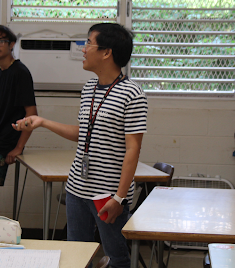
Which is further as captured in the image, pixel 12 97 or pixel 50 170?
pixel 12 97

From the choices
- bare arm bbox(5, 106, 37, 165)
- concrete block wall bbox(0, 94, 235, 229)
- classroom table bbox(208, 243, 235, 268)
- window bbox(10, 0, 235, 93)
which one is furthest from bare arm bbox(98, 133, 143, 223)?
window bbox(10, 0, 235, 93)

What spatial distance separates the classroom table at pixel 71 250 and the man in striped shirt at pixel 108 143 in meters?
0.27

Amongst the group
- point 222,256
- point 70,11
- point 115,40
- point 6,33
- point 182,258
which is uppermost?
point 70,11

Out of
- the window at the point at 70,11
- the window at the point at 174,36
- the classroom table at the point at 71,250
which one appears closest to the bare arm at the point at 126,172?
the classroom table at the point at 71,250

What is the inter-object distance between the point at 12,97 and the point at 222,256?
6.64 feet

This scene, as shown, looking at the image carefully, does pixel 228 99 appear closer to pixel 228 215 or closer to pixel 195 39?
pixel 195 39

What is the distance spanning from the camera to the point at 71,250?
41.6 inches

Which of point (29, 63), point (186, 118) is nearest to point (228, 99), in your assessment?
point (186, 118)

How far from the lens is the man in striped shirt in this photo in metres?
1.39

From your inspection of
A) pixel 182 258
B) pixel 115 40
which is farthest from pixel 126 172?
pixel 182 258

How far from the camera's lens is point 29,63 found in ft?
10.8

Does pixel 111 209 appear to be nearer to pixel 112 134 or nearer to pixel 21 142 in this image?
pixel 112 134

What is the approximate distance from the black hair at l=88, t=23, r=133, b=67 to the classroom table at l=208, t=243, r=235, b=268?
3.00 ft

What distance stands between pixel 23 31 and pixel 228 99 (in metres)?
2.10
